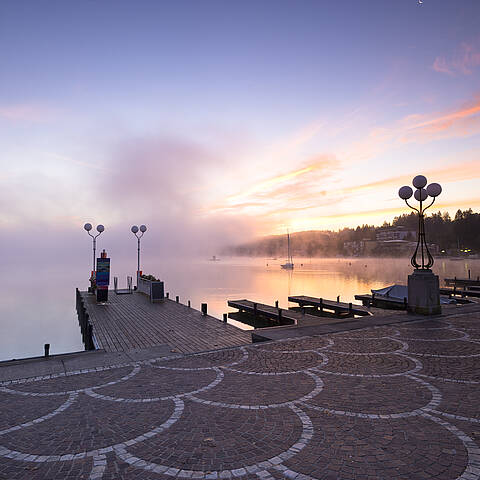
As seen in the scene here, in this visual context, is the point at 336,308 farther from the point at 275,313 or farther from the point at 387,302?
the point at 275,313

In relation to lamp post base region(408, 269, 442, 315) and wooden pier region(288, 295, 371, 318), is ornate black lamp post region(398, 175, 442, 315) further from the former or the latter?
wooden pier region(288, 295, 371, 318)

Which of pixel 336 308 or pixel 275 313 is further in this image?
pixel 336 308

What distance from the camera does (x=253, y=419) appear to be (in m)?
6.48

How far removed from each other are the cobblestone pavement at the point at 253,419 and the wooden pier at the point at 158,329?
3.46m

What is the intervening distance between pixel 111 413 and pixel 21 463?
1.82 m

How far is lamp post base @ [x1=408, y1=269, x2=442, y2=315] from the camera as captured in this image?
17.2 meters

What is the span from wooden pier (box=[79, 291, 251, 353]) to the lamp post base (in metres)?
9.21

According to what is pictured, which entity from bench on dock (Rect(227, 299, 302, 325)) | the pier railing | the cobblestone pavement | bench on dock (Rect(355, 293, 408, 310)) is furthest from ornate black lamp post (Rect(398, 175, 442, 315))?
the pier railing

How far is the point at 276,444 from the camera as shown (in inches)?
221

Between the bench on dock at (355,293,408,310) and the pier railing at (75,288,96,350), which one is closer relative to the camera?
the pier railing at (75,288,96,350)

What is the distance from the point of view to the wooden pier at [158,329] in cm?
1388

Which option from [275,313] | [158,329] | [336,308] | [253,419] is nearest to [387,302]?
[336,308]

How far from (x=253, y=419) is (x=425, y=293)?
14.3 metres

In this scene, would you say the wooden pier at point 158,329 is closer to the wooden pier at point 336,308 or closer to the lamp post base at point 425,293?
the lamp post base at point 425,293
